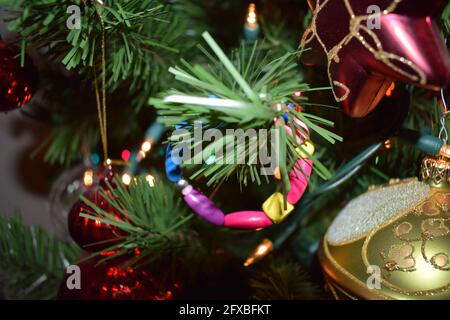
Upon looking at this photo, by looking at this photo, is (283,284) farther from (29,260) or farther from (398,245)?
(29,260)

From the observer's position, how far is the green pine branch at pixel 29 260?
583 millimetres

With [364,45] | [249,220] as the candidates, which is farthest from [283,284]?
[364,45]

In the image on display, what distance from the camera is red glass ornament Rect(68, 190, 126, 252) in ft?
1.48

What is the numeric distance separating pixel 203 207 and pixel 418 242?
19 cm

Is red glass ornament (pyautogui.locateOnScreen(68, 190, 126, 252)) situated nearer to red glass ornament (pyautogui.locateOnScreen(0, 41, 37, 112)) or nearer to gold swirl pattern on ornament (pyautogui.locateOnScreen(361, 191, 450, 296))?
red glass ornament (pyautogui.locateOnScreen(0, 41, 37, 112))

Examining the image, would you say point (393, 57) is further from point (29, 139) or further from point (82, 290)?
point (29, 139)

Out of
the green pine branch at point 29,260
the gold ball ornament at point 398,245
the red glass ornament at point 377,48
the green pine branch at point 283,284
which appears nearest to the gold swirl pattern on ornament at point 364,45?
the red glass ornament at point 377,48

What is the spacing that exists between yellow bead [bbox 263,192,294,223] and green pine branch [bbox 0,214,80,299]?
311 mm

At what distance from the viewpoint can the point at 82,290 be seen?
1.58 ft

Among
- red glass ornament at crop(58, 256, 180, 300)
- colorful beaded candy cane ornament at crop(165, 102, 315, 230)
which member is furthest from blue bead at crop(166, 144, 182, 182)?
red glass ornament at crop(58, 256, 180, 300)

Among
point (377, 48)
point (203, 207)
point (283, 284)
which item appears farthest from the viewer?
point (283, 284)

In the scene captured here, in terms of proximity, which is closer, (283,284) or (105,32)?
(105,32)

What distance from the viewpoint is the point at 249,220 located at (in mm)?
427

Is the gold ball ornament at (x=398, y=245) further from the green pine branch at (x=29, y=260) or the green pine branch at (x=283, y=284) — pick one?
the green pine branch at (x=29, y=260)
